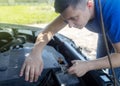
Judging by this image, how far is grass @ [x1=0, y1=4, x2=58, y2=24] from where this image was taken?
247 inches

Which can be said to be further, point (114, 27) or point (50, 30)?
point (50, 30)

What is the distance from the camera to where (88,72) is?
1.39 m

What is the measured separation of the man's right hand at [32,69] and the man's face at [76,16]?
0.87 feet

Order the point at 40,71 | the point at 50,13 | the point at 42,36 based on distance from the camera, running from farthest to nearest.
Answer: the point at 50,13, the point at 42,36, the point at 40,71

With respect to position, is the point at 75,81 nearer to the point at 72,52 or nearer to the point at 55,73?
the point at 55,73

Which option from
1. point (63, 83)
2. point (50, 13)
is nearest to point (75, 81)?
point (63, 83)

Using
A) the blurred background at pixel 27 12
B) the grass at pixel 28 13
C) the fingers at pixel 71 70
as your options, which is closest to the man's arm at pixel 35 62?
the fingers at pixel 71 70

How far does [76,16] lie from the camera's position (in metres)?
1.25

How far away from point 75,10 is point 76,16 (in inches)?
1.5

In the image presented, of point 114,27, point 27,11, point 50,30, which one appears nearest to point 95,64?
point 114,27

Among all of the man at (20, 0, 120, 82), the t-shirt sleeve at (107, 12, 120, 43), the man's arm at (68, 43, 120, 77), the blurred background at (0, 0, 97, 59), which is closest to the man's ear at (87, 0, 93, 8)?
the man at (20, 0, 120, 82)

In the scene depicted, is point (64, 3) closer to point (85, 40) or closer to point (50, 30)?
point (50, 30)

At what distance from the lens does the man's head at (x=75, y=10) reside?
120cm

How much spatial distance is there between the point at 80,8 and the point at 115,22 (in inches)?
7.2
